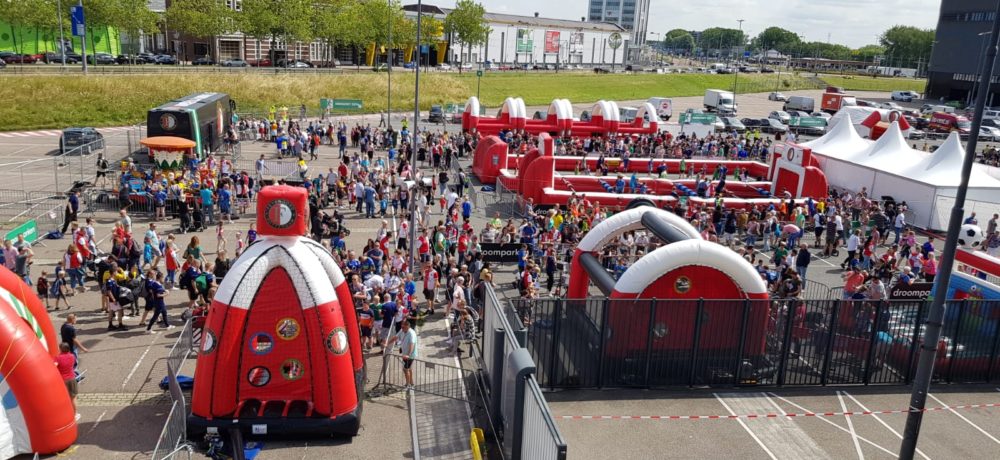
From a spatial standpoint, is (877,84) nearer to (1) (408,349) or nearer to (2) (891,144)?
(2) (891,144)

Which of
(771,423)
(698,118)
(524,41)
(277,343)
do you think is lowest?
(771,423)

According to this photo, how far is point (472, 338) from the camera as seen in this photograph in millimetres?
14633

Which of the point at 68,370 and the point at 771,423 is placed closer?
the point at 68,370

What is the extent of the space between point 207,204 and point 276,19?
1778 inches

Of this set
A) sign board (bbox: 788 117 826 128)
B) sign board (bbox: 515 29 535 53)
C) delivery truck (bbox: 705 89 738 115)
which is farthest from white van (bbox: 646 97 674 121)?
sign board (bbox: 515 29 535 53)

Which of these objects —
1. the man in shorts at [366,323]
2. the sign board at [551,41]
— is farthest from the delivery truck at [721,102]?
the sign board at [551,41]

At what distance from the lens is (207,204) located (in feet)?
76.0

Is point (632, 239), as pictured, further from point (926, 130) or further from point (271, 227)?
point (926, 130)

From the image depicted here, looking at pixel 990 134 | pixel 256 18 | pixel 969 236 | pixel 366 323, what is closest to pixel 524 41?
pixel 256 18

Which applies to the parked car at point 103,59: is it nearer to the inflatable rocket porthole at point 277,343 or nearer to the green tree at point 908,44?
the inflatable rocket porthole at point 277,343

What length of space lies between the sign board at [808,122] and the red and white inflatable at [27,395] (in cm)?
Answer: 5606

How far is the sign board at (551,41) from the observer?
125 metres

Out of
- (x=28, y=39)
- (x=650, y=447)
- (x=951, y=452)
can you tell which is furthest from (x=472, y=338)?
(x=28, y=39)

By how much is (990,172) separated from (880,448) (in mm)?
23933
